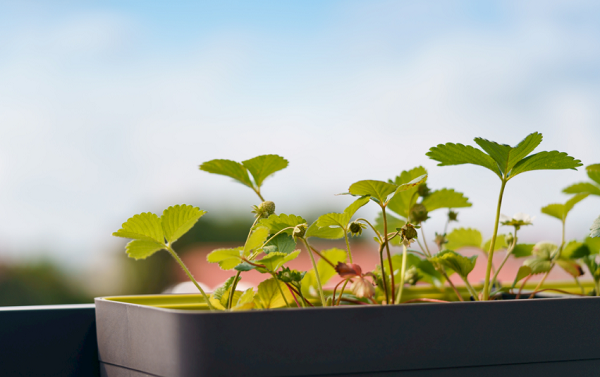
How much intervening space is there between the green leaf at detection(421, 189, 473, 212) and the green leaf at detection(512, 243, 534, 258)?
133 mm

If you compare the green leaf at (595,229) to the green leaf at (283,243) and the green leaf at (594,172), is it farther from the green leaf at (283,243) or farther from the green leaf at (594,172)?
the green leaf at (283,243)

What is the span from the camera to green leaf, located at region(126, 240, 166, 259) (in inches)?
14.7

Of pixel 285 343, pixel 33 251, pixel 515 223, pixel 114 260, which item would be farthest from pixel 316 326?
pixel 33 251

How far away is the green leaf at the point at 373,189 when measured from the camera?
34 cm

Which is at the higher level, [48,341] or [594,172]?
[594,172]

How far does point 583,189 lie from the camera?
0.55 m

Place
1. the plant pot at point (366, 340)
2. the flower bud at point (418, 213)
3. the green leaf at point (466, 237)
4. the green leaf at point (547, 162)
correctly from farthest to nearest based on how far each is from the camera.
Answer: the green leaf at point (466, 237) → the flower bud at point (418, 213) → the green leaf at point (547, 162) → the plant pot at point (366, 340)

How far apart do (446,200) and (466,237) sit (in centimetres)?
15

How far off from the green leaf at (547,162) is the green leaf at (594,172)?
0.17 meters

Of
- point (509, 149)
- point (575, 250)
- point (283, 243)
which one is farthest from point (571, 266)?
point (283, 243)

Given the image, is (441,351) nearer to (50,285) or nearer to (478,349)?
(478,349)

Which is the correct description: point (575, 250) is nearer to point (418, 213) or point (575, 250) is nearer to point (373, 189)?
point (418, 213)

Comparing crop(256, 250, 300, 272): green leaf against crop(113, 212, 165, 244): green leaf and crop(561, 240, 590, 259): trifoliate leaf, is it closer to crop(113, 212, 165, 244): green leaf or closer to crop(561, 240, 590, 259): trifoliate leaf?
crop(113, 212, 165, 244): green leaf

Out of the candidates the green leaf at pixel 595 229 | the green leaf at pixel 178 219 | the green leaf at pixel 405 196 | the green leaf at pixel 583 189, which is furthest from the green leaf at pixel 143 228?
the green leaf at pixel 583 189
